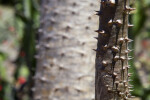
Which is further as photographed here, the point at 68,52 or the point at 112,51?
the point at 68,52

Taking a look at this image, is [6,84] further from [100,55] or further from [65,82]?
[100,55]

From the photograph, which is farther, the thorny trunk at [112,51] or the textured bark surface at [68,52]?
the textured bark surface at [68,52]

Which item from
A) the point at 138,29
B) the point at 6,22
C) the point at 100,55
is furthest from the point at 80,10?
the point at 6,22

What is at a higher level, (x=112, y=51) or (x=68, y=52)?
(x=112, y=51)

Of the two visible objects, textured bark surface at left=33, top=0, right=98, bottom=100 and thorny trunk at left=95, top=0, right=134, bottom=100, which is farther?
textured bark surface at left=33, top=0, right=98, bottom=100
